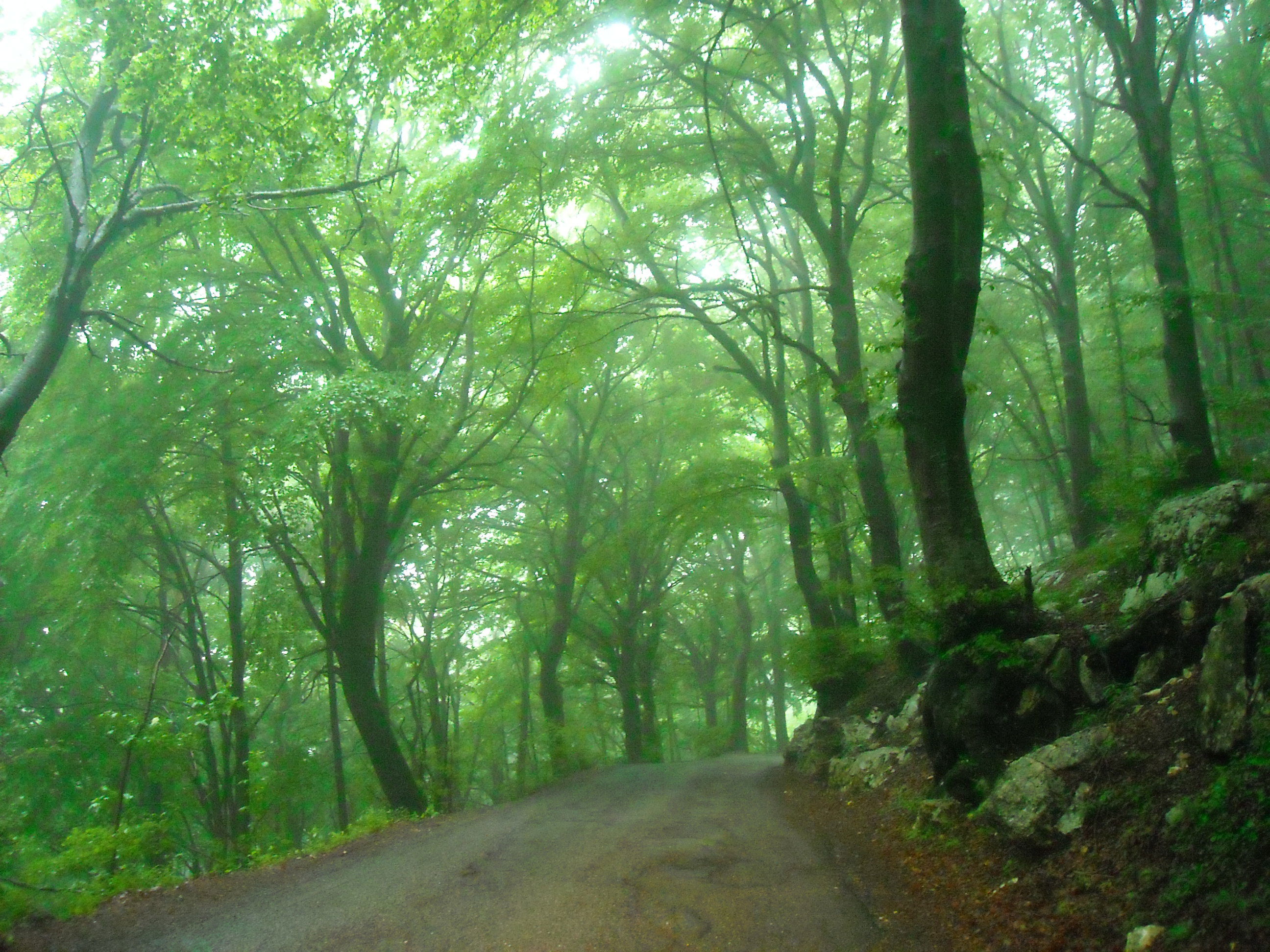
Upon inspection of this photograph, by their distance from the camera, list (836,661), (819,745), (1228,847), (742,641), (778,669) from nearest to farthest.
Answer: (1228,847) < (819,745) < (836,661) < (742,641) < (778,669)

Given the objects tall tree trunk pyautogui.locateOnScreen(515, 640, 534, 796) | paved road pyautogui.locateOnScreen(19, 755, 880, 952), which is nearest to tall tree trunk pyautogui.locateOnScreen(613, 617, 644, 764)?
tall tree trunk pyautogui.locateOnScreen(515, 640, 534, 796)

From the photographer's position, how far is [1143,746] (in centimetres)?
472

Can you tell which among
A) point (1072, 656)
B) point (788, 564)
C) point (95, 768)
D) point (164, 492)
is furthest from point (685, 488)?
point (788, 564)

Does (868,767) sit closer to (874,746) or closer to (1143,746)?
(874,746)

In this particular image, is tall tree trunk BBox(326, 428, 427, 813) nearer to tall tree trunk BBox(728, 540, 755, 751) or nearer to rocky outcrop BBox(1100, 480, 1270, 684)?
rocky outcrop BBox(1100, 480, 1270, 684)

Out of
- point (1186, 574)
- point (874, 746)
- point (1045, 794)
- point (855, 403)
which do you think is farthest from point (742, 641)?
point (1045, 794)

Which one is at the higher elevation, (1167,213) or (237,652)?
(1167,213)

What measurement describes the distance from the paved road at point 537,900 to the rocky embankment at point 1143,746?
1.05m

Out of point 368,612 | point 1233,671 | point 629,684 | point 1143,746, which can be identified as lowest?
point 1143,746

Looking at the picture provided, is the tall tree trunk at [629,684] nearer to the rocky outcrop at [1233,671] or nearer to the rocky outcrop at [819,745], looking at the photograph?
the rocky outcrop at [819,745]

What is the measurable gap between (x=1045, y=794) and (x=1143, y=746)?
24.3 inches

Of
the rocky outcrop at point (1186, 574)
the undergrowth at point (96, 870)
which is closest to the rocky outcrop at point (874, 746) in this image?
the rocky outcrop at point (1186, 574)

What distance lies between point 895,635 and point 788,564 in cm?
2400

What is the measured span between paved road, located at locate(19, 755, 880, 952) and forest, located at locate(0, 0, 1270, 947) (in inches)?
48.2
